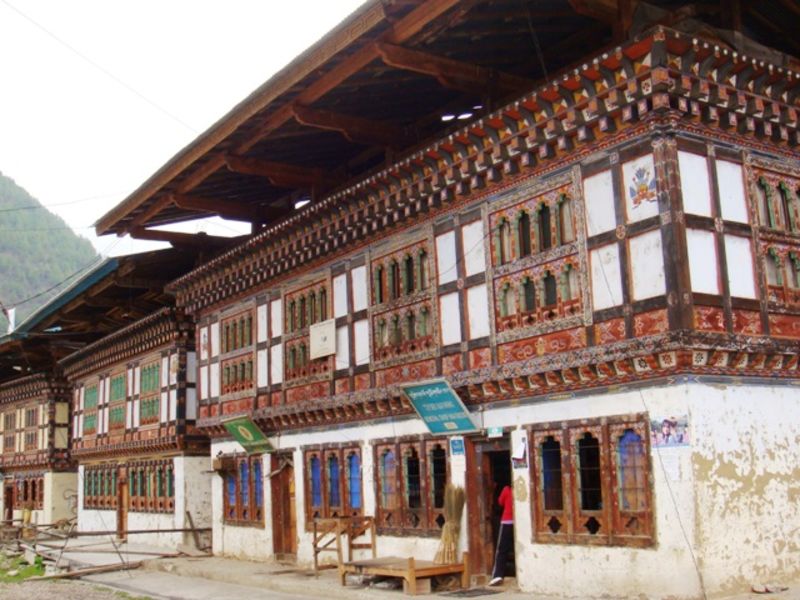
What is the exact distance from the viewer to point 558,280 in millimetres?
13516

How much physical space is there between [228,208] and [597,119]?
1117 cm

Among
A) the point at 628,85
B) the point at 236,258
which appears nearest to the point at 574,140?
the point at 628,85

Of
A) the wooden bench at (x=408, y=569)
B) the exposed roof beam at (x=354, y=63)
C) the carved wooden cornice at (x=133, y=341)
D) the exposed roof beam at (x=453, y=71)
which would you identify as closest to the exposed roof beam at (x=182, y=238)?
the carved wooden cornice at (x=133, y=341)

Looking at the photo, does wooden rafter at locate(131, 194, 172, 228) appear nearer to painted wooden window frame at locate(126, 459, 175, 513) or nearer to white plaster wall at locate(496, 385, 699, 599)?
painted wooden window frame at locate(126, 459, 175, 513)

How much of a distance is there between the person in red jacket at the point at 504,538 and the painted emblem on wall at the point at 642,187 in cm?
467

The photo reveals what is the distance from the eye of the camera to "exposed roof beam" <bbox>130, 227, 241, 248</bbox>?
23.3 metres

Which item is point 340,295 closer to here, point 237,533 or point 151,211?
point 151,211

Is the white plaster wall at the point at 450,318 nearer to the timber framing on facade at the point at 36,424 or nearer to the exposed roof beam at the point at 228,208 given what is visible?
the exposed roof beam at the point at 228,208

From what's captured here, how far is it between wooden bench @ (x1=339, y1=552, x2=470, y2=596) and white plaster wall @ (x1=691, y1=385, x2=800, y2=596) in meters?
4.20

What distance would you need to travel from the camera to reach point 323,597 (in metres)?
15.2

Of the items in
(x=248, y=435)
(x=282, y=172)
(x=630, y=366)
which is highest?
(x=282, y=172)

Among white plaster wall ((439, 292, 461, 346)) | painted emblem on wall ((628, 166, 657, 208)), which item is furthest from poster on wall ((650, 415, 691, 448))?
white plaster wall ((439, 292, 461, 346))

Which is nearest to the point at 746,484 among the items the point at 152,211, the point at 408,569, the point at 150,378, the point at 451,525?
the point at 451,525

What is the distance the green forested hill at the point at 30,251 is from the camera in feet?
385
